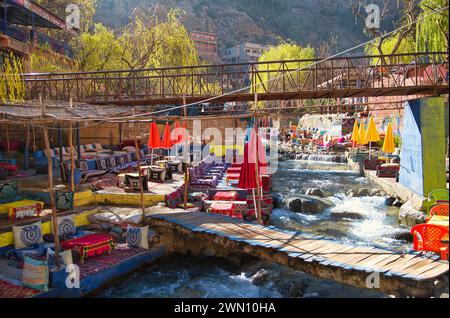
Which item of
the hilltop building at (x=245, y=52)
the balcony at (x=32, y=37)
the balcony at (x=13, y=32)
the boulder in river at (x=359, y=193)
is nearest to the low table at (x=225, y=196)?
the boulder in river at (x=359, y=193)

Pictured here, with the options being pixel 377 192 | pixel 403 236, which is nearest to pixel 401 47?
pixel 377 192

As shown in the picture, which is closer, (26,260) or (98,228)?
(26,260)

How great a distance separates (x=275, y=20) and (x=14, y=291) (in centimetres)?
10383

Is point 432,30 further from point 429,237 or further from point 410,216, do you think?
point 429,237

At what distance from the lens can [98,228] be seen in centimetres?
1042

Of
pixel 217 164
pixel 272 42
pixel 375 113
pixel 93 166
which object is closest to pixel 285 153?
pixel 375 113

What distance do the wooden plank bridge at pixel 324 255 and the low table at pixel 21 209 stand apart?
9.55 ft

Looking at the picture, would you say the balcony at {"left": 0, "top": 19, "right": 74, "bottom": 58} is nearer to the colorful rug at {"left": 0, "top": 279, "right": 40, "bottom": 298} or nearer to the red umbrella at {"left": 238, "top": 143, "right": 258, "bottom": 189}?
the red umbrella at {"left": 238, "top": 143, "right": 258, "bottom": 189}

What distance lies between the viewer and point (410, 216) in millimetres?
13289

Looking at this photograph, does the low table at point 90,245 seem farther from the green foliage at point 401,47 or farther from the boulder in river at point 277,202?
the green foliage at point 401,47

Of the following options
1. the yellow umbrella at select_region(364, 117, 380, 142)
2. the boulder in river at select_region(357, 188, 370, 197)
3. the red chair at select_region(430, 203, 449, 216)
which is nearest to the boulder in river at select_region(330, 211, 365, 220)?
the boulder in river at select_region(357, 188, 370, 197)

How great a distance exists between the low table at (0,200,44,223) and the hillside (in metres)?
83.4
